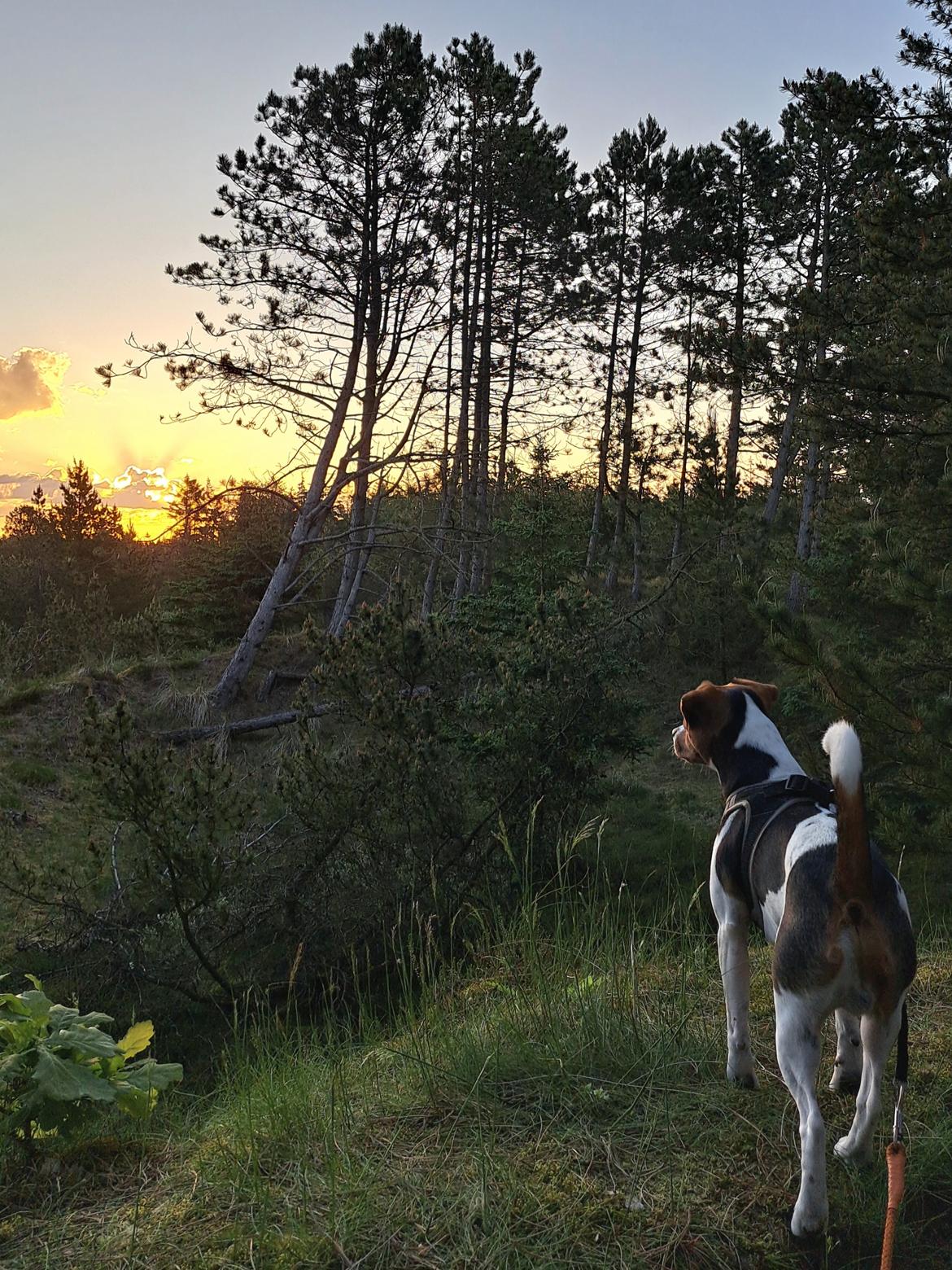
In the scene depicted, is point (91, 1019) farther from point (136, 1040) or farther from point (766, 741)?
point (766, 741)

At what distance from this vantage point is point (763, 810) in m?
3.27

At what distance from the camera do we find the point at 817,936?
8.46ft

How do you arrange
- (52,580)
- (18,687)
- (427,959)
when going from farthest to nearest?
(52,580) → (18,687) → (427,959)

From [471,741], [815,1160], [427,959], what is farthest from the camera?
[471,741]

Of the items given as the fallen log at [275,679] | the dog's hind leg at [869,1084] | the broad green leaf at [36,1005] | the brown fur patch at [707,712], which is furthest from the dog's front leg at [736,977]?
the fallen log at [275,679]

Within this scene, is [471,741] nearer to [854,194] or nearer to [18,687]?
[18,687]

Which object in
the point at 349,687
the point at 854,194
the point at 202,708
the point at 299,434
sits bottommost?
the point at 202,708

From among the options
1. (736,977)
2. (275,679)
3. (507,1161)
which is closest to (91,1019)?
(507,1161)

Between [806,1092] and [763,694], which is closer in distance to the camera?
[806,1092]

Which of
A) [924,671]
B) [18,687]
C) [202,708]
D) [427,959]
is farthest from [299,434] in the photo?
[427,959]

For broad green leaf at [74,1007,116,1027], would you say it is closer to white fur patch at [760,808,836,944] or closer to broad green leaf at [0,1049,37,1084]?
broad green leaf at [0,1049,37,1084]

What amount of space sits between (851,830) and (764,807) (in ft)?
2.57

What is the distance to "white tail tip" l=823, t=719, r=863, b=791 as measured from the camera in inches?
98.4

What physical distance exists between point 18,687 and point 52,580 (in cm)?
1596
